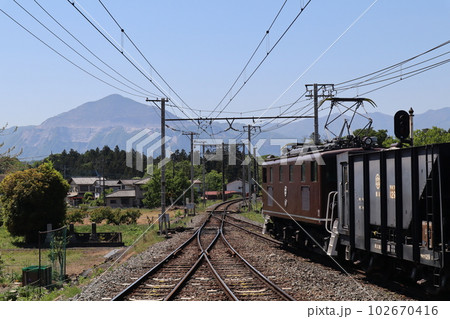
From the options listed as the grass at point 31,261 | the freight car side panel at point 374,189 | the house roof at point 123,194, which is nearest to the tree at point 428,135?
the grass at point 31,261

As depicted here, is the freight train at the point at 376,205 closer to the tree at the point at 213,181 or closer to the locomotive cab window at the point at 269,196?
the locomotive cab window at the point at 269,196

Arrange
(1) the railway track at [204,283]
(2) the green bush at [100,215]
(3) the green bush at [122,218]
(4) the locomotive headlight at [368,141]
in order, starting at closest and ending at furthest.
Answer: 1. (1) the railway track at [204,283]
2. (4) the locomotive headlight at [368,141]
3. (3) the green bush at [122,218]
4. (2) the green bush at [100,215]

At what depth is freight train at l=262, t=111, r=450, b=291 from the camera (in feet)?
33.1

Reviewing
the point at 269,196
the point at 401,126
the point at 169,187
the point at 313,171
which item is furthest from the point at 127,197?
the point at 401,126

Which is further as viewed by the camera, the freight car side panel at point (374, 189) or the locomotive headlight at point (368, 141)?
the locomotive headlight at point (368, 141)

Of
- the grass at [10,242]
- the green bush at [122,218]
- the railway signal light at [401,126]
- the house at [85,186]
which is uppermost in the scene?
the railway signal light at [401,126]

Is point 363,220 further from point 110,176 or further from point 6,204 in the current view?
point 110,176

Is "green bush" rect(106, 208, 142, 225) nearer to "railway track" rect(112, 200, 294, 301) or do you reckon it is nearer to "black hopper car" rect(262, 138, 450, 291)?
"railway track" rect(112, 200, 294, 301)

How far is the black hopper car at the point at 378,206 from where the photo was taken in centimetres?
1009

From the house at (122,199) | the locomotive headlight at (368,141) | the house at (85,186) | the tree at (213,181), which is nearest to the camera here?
the locomotive headlight at (368,141)

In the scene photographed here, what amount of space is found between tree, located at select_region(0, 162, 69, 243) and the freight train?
→ 24241mm

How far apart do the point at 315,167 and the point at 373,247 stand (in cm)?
500

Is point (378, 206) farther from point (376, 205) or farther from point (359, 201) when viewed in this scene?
point (359, 201)

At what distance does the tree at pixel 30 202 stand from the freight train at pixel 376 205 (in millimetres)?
24241
